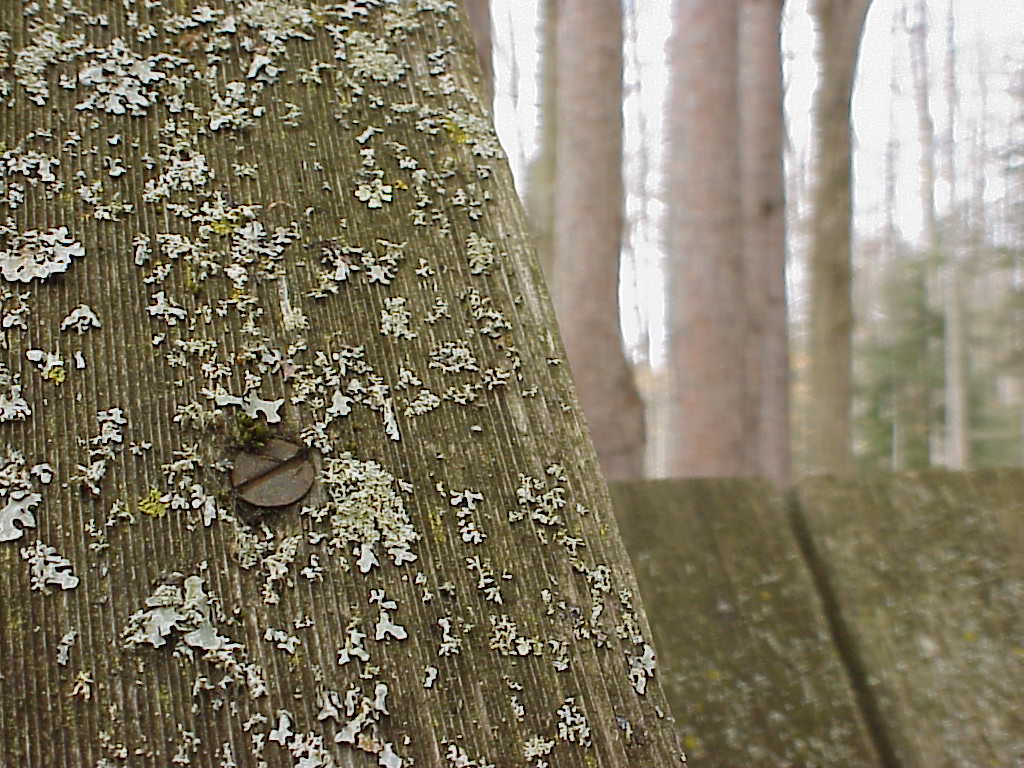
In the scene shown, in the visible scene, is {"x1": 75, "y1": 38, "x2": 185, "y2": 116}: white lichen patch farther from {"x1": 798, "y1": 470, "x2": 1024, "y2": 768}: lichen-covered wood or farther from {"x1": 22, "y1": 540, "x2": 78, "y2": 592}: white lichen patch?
{"x1": 798, "y1": 470, "x2": 1024, "y2": 768}: lichen-covered wood

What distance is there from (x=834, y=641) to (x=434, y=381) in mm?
984

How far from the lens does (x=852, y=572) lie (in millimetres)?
1480

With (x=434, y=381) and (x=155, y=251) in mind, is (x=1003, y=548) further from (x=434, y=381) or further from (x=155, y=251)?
(x=155, y=251)

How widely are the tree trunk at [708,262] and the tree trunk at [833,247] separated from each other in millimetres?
2367

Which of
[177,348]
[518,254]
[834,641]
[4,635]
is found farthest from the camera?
[834,641]

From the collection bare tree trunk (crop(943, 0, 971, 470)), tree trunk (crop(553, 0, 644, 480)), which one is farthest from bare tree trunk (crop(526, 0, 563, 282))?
bare tree trunk (crop(943, 0, 971, 470))

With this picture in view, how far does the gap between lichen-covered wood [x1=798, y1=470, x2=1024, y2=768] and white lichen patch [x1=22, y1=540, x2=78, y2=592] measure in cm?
121

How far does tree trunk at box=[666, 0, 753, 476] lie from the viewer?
4430 millimetres

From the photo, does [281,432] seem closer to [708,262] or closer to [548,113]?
[708,262]

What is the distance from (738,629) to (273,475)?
37.3 inches

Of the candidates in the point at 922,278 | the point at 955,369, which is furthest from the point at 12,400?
the point at 955,369

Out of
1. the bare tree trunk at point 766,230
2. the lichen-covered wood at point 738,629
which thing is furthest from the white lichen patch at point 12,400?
the bare tree trunk at point 766,230

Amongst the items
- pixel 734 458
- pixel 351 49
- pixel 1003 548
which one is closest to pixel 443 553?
pixel 351 49

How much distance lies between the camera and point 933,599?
1.47m
